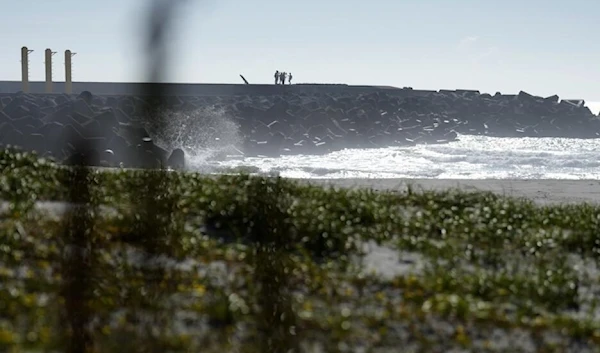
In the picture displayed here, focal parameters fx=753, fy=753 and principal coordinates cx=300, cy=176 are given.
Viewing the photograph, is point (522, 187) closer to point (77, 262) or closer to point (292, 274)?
point (292, 274)

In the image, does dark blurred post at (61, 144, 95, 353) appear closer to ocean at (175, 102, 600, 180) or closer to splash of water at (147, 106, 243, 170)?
ocean at (175, 102, 600, 180)

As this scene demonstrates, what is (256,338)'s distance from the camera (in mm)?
4047

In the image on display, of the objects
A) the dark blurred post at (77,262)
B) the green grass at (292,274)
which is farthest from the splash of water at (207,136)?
the dark blurred post at (77,262)

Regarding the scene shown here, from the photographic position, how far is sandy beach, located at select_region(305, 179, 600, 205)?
1366cm

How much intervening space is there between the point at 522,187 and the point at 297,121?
1933 centimetres

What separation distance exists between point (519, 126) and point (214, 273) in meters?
46.8

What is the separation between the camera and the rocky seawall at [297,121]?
69.3ft

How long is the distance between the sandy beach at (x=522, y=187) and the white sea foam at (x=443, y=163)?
4.34 metres

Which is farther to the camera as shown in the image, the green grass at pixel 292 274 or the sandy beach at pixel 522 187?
the sandy beach at pixel 522 187

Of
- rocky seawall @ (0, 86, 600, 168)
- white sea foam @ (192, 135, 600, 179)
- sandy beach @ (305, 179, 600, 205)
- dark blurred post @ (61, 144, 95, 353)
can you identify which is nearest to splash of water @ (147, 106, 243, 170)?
rocky seawall @ (0, 86, 600, 168)

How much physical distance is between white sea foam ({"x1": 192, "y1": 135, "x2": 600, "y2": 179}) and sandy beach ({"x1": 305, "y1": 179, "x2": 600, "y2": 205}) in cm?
434

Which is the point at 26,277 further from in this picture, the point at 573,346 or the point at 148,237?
the point at 148,237

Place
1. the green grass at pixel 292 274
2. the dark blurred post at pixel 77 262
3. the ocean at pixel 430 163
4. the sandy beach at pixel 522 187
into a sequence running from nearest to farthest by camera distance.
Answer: the dark blurred post at pixel 77 262 → the green grass at pixel 292 274 → the sandy beach at pixel 522 187 → the ocean at pixel 430 163

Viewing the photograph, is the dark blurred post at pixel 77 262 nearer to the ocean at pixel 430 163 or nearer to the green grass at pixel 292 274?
the green grass at pixel 292 274
